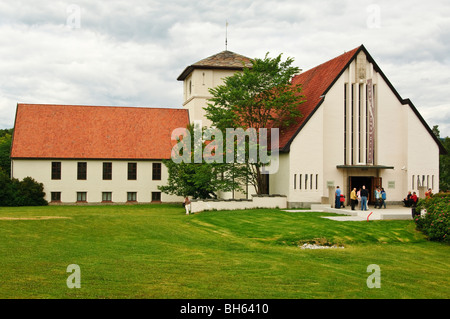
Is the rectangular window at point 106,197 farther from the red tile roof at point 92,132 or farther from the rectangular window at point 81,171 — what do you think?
the red tile roof at point 92,132

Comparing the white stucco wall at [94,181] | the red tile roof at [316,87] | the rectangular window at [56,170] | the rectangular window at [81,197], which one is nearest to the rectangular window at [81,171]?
the white stucco wall at [94,181]

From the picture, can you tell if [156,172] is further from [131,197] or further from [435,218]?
[435,218]

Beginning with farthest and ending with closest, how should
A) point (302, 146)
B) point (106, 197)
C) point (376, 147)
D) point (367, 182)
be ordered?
point (106, 197) → point (367, 182) → point (376, 147) → point (302, 146)

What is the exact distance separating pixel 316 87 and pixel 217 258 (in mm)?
23551

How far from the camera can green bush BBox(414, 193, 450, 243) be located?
68.7ft

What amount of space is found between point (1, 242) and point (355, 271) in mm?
13263

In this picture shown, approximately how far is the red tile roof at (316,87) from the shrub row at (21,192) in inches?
887

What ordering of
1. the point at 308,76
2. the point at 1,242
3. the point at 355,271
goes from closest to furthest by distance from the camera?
the point at 355,271
the point at 1,242
the point at 308,76

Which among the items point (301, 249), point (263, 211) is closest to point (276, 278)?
point (301, 249)

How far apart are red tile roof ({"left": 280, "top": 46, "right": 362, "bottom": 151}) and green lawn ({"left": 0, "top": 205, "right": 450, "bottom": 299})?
8.65 m

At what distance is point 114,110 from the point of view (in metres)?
48.1

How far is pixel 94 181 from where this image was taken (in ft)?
142

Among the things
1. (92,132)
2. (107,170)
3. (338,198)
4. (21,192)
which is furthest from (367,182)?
(21,192)
